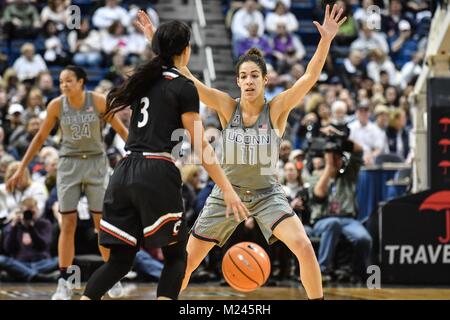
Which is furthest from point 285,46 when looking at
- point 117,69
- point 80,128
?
point 80,128

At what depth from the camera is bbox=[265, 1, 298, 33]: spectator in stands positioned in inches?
724

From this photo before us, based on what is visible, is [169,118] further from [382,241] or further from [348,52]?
[348,52]

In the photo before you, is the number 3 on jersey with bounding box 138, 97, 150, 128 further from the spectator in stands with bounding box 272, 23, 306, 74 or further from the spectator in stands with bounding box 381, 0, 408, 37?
the spectator in stands with bounding box 381, 0, 408, 37

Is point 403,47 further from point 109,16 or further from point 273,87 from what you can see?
point 109,16

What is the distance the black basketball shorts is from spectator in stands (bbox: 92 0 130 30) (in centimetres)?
1222

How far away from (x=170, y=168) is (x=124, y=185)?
290 mm

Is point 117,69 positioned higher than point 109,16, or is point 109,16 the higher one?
point 109,16

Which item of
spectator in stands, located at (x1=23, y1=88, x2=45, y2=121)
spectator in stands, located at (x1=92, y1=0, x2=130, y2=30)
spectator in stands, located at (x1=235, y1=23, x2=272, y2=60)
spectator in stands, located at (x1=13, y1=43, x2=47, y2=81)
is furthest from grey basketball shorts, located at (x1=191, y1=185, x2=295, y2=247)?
spectator in stands, located at (x1=92, y1=0, x2=130, y2=30)

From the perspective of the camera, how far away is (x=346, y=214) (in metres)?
11.4

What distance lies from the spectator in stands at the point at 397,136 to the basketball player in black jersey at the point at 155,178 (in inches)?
363

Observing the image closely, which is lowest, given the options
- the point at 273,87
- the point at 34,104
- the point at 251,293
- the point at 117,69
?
the point at 251,293

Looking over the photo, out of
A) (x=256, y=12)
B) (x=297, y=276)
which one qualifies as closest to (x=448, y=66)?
(x=297, y=276)

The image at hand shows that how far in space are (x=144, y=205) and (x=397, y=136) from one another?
9674 millimetres

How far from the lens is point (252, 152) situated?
7.00 m
